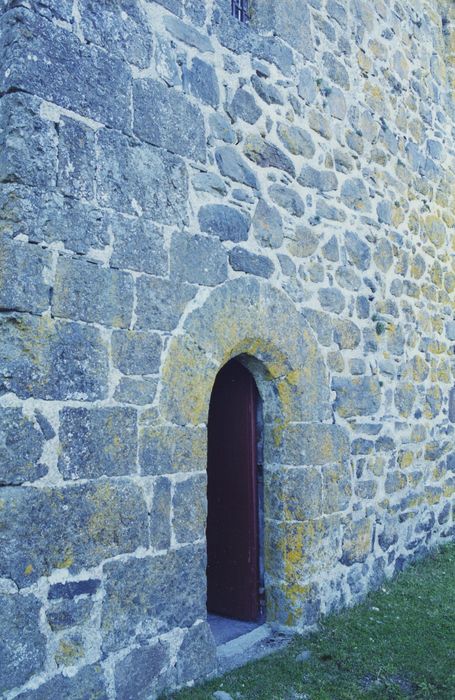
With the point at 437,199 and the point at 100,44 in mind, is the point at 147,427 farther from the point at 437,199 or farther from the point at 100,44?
the point at 437,199

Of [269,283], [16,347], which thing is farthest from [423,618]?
[16,347]

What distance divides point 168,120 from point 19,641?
269cm

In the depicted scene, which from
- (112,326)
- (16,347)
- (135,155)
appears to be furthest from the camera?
(135,155)

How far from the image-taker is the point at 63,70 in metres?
3.18

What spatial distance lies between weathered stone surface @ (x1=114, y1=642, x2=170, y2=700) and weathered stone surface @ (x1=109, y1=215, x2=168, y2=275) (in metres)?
1.90

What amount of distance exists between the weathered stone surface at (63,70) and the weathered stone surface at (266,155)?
1027 millimetres

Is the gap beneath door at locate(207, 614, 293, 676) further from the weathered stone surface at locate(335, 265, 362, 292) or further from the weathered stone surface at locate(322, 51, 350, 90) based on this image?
the weathered stone surface at locate(322, 51, 350, 90)

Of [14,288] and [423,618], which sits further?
[423,618]

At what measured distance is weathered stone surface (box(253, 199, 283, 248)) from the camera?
4.29 metres

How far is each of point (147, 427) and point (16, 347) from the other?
2.72ft

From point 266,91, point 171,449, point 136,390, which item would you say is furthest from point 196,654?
point 266,91

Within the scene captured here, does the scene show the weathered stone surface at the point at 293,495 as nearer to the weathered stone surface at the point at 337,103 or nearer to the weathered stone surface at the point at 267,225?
the weathered stone surface at the point at 267,225

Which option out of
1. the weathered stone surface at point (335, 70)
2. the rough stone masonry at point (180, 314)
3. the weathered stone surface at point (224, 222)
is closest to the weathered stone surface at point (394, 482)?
the rough stone masonry at point (180, 314)

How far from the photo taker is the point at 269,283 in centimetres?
434
